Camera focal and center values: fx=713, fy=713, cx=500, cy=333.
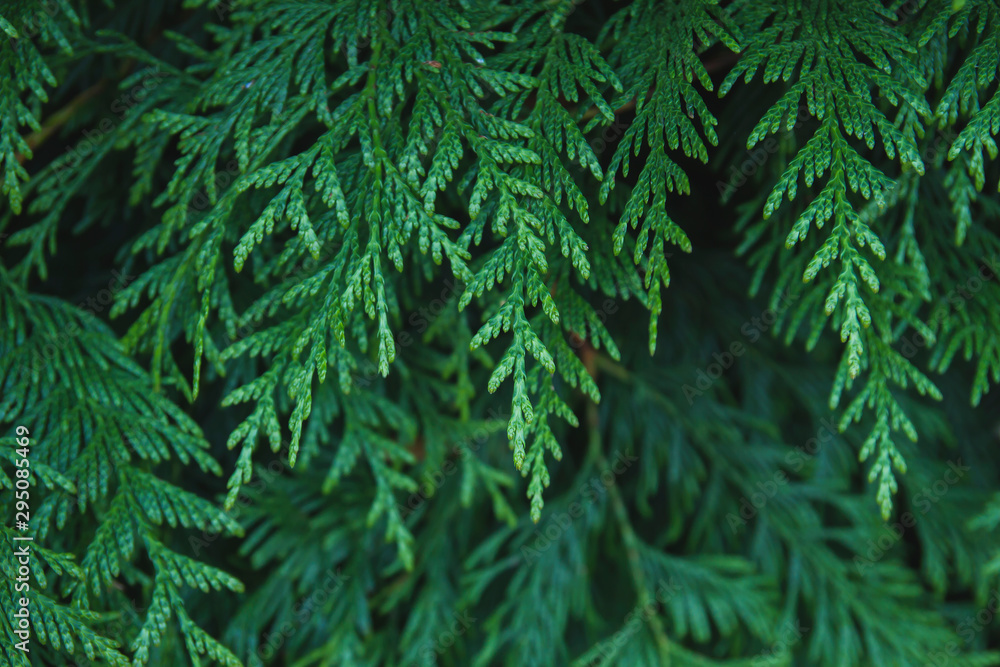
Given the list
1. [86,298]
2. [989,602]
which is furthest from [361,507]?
[989,602]

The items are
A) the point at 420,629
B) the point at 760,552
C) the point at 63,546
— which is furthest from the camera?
the point at 760,552

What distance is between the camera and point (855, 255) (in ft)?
4.00

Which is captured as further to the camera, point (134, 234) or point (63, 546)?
point (134, 234)

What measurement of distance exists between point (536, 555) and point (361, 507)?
0.52 metres

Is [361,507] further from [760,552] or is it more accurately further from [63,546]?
[760,552]

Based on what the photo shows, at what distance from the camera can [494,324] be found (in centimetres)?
122
